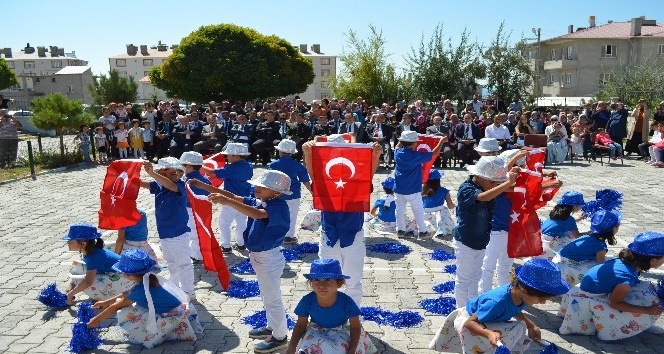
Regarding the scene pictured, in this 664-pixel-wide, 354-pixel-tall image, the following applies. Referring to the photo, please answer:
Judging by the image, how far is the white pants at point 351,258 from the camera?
6117mm

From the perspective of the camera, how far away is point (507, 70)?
2861cm

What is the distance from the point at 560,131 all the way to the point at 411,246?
1213 centimetres

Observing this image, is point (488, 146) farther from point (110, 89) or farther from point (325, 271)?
point (110, 89)

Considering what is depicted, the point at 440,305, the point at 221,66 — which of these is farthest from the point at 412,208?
the point at 221,66

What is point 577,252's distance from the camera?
22.4 ft

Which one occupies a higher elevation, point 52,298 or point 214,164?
point 214,164

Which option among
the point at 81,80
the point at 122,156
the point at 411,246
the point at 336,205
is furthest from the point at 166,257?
the point at 81,80

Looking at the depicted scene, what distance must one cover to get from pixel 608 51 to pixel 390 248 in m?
51.6

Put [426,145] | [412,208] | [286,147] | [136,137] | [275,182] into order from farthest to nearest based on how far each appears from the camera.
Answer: [136,137] < [412,208] < [426,145] < [286,147] < [275,182]

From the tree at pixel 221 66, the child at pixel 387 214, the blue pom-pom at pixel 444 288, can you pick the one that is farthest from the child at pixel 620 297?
the tree at pixel 221 66

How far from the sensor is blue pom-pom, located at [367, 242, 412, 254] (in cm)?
938

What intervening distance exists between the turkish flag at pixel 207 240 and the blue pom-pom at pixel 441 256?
379cm

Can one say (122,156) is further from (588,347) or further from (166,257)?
(588,347)

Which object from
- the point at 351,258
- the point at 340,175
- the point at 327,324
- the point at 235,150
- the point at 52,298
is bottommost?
the point at 52,298
